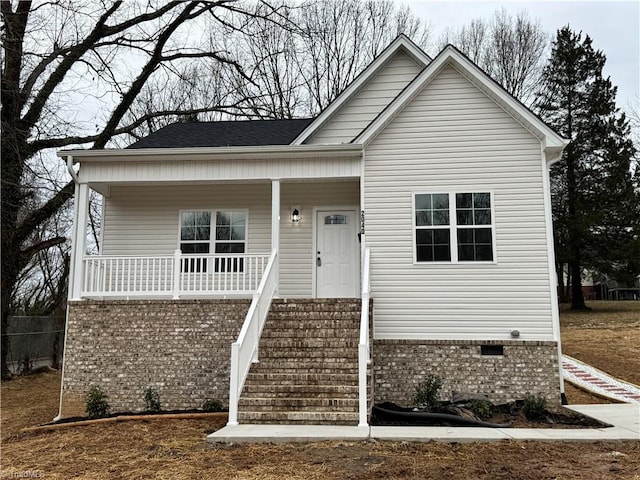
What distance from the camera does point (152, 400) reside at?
8805 millimetres

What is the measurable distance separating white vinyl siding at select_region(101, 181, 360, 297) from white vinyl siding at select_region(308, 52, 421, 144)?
1.45 metres

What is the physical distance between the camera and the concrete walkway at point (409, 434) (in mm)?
5996

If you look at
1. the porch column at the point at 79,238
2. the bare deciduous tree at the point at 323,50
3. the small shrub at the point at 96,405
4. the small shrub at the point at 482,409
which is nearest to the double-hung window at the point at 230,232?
the porch column at the point at 79,238

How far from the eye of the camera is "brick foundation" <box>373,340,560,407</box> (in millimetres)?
8648

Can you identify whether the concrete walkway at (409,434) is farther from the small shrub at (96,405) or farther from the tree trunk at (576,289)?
the tree trunk at (576,289)

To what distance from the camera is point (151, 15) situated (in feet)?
55.3

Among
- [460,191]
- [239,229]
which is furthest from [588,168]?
[239,229]

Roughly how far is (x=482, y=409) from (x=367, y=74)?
7.75 meters

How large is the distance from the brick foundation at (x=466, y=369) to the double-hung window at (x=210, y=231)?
4.03 meters

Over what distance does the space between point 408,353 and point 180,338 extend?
408cm

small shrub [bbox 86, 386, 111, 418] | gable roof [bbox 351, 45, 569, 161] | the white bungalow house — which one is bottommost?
small shrub [bbox 86, 386, 111, 418]

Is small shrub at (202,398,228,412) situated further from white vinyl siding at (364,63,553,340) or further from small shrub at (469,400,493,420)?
small shrub at (469,400,493,420)

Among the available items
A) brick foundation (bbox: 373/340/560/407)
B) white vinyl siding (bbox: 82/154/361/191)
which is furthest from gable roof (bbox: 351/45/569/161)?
brick foundation (bbox: 373/340/560/407)

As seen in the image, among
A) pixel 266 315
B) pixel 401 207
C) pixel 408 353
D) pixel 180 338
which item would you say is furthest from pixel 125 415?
pixel 401 207
